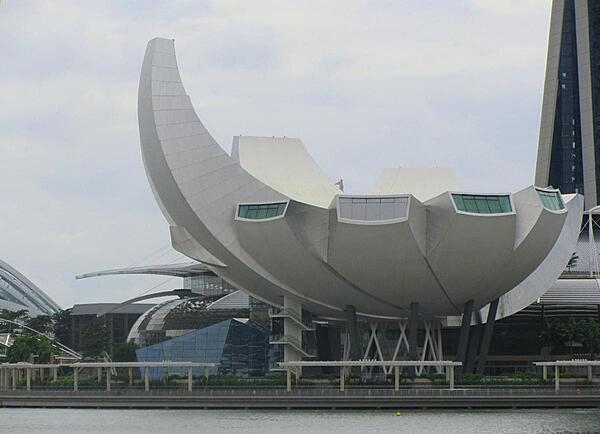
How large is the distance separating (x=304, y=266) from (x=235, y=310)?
3057 centimetres

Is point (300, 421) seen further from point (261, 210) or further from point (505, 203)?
point (505, 203)

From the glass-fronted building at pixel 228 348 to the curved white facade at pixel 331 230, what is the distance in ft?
15.3

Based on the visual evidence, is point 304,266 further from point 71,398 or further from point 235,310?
point 235,310

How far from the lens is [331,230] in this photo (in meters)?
87.8

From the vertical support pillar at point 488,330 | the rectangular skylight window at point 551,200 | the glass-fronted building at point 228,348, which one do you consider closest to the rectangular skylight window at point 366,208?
the rectangular skylight window at point 551,200

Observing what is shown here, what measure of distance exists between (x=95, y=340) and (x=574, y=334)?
157 feet

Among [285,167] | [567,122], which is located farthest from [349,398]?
[567,122]

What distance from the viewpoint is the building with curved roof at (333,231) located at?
284ft

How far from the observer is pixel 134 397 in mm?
83938

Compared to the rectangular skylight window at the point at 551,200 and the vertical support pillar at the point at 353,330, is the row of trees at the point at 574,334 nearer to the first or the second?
the rectangular skylight window at the point at 551,200

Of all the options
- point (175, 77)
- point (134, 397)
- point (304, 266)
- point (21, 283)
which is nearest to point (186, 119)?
point (175, 77)

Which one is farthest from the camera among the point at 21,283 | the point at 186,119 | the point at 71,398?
the point at 21,283

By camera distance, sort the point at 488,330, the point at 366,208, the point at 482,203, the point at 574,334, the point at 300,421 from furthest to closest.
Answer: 1. the point at 574,334
2. the point at 488,330
3. the point at 482,203
4. the point at 366,208
5. the point at 300,421

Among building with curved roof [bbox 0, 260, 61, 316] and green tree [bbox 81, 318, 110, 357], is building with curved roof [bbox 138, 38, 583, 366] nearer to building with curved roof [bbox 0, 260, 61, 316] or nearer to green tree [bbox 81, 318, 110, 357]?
green tree [bbox 81, 318, 110, 357]
